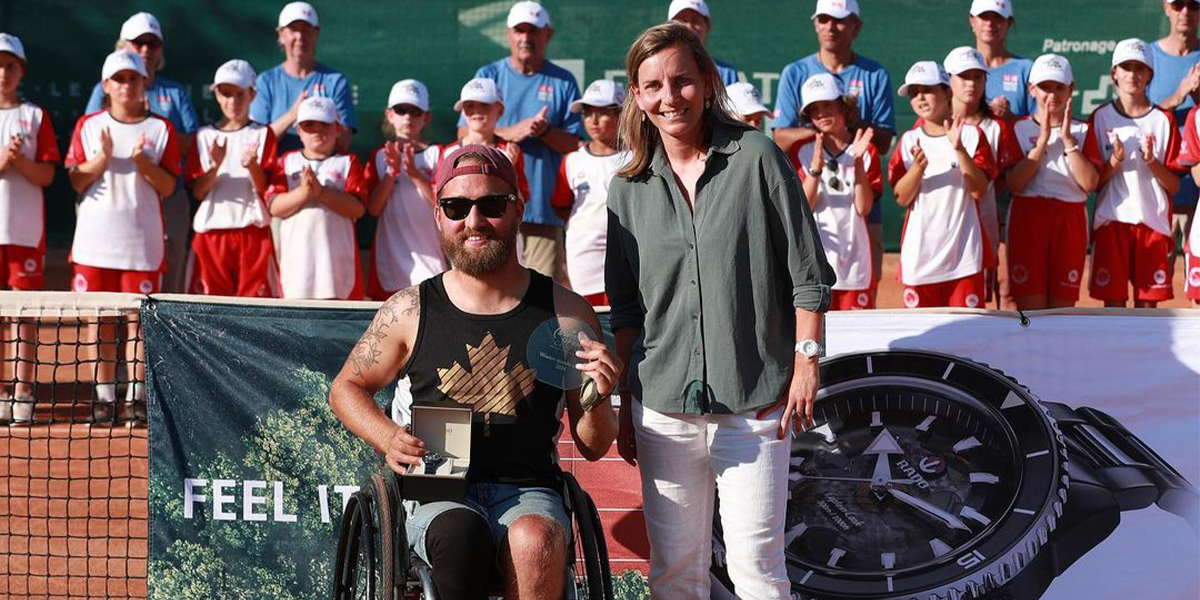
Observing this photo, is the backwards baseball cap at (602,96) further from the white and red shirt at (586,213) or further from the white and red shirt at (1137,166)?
the white and red shirt at (1137,166)

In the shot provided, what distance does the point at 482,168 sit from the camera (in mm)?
4148

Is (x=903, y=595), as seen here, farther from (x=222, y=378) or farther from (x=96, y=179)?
(x=96, y=179)

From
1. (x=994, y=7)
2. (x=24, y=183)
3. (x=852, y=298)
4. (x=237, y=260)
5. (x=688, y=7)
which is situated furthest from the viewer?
(x=994, y=7)

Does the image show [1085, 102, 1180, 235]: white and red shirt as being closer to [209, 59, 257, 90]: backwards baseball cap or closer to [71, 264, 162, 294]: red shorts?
[209, 59, 257, 90]: backwards baseball cap

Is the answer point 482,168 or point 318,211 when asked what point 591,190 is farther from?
point 482,168

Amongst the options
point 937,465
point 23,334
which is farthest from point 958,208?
point 23,334

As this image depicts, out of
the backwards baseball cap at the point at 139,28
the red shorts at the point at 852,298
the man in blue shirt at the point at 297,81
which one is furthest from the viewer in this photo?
the man in blue shirt at the point at 297,81

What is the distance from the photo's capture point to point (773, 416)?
13.3 ft

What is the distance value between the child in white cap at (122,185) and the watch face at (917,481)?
425 centimetres

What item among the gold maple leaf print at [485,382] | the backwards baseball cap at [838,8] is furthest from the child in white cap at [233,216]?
the gold maple leaf print at [485,382]

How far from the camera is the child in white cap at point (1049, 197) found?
7574 millimetres

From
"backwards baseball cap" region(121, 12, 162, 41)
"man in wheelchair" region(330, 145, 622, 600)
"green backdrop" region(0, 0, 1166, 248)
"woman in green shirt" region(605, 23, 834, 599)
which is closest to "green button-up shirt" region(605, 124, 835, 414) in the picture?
"woman in green shirt" region(605, 23, 834, 599)

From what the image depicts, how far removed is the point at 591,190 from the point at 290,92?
2277mm

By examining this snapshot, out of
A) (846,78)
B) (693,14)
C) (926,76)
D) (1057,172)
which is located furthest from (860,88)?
(1057,172)
